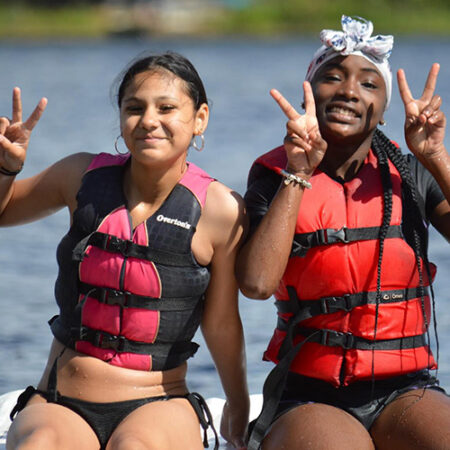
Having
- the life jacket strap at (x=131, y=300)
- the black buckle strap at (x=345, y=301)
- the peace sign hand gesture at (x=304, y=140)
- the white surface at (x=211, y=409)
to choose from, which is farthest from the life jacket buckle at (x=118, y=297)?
the white surface at (x=211, y=409)

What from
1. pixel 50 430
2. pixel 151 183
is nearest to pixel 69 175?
pixel 151 183

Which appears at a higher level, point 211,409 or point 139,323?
point 139,323

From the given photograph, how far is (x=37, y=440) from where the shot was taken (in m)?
3.17

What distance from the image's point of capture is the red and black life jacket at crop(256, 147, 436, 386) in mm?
3613

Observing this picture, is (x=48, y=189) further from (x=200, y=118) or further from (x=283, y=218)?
(x=283, y=218)

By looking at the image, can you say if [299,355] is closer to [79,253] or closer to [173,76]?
[79,253]

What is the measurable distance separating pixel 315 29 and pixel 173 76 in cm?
4367

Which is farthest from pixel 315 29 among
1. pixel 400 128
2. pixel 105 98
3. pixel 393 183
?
pixel 393 183

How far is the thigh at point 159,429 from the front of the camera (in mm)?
3242

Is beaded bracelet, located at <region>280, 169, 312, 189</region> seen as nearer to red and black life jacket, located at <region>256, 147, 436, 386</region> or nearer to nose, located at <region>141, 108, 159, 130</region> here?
red and black life jacket, located at <region>256, 147, 436, 386</region>

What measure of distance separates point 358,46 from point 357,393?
129cm

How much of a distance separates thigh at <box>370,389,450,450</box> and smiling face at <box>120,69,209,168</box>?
1.22 metres

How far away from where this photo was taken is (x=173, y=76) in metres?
3.62

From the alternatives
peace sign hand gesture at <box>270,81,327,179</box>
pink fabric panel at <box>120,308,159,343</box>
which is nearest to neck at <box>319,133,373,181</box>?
peace sign hand gesture at <box>270,81,327,179</box>
